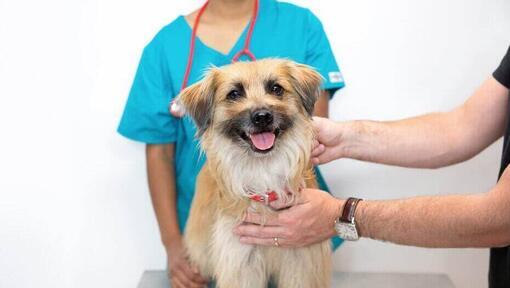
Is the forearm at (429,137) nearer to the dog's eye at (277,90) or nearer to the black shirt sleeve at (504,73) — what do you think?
the black shirt sleeve at (504,73)

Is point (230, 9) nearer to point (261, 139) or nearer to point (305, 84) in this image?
point (305, 84)

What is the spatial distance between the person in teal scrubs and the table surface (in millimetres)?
132

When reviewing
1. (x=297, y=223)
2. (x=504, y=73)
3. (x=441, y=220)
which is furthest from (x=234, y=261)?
(x=504, y=73)

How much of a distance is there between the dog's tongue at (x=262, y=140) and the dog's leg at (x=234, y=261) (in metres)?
0.22

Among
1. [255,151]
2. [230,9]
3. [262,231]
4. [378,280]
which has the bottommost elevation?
[378,280]

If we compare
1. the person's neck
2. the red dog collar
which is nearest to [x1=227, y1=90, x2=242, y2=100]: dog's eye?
the red dog collar

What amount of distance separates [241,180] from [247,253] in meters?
0.20

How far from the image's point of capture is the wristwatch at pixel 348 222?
1.30 meters

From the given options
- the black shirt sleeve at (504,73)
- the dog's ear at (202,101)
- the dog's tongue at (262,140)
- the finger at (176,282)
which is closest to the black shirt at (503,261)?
the black shirt sleeve at (504,73)

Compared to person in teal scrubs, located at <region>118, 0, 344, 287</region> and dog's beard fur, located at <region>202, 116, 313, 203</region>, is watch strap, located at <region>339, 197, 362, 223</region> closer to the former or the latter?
dog's beard fur, located at <region>202, 116, 313, 203</region>

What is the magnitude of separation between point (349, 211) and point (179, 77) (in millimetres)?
739

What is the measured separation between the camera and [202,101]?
1357 mm

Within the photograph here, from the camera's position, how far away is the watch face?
51.3 inches

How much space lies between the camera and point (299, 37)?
1.75 meters
